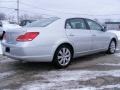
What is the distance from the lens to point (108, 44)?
9.15 m

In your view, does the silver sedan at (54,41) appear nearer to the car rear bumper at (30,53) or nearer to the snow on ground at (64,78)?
the car rear bumper at (30,53)

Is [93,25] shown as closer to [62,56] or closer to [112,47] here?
[112,47]

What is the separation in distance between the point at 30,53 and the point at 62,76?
1.03 meters

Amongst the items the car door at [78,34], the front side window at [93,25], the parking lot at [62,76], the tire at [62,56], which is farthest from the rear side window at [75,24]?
Result: the parking lot at [62,76]

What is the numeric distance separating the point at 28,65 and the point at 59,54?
3.74 feet

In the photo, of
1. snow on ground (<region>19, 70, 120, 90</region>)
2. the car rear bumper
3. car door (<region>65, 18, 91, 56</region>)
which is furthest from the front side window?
the car rear bumper

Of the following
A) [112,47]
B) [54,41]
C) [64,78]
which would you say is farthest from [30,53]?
[112,47]

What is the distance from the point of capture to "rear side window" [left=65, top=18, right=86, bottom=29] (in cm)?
732

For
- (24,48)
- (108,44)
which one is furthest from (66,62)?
(108,44)

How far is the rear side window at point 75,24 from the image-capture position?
7315mm

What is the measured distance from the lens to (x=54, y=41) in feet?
21.6

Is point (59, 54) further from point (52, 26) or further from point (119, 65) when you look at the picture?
point (119, 65)

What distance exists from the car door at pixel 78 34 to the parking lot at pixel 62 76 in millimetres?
539

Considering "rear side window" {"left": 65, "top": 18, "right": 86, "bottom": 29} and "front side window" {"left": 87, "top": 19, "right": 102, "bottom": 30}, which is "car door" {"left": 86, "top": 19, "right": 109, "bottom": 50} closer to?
"front side window" {"left": 87, "top": 19, "right": 102, "bottom": 30}
